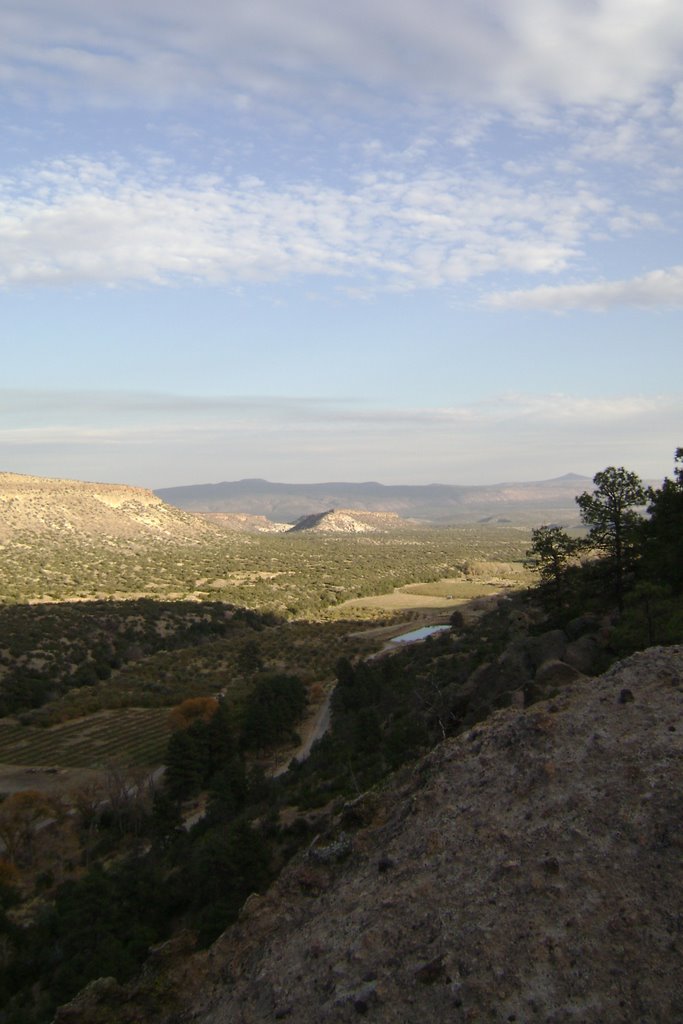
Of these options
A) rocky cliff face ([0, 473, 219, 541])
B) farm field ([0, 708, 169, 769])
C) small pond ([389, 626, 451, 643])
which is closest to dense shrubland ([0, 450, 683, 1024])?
farm field ([0, 708, 169, 769])

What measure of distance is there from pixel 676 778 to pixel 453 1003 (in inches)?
176

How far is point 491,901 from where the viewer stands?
8.35 metres

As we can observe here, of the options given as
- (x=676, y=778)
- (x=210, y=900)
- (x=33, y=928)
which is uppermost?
(x=676, y=778)

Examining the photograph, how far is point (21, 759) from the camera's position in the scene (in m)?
36.9

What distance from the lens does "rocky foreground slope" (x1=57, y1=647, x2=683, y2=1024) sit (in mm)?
7184

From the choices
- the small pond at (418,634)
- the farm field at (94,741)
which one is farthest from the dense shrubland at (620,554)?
the small pond at (418,634)

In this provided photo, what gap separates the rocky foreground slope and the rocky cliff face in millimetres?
119817

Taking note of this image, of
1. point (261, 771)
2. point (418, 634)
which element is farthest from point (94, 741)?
point (418, 634)

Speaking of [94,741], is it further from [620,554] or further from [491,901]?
[491,901]

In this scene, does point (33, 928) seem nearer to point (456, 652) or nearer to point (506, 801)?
point (506, 801)

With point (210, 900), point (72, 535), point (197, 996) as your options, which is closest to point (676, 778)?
point (197, 996)

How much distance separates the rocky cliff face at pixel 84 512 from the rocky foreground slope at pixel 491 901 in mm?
119817

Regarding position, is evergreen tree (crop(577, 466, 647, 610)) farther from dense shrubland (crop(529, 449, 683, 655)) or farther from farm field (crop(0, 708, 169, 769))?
farm field (crop(0, 708, 169, 769))

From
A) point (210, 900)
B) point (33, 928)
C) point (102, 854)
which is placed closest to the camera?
point (210, 900)
